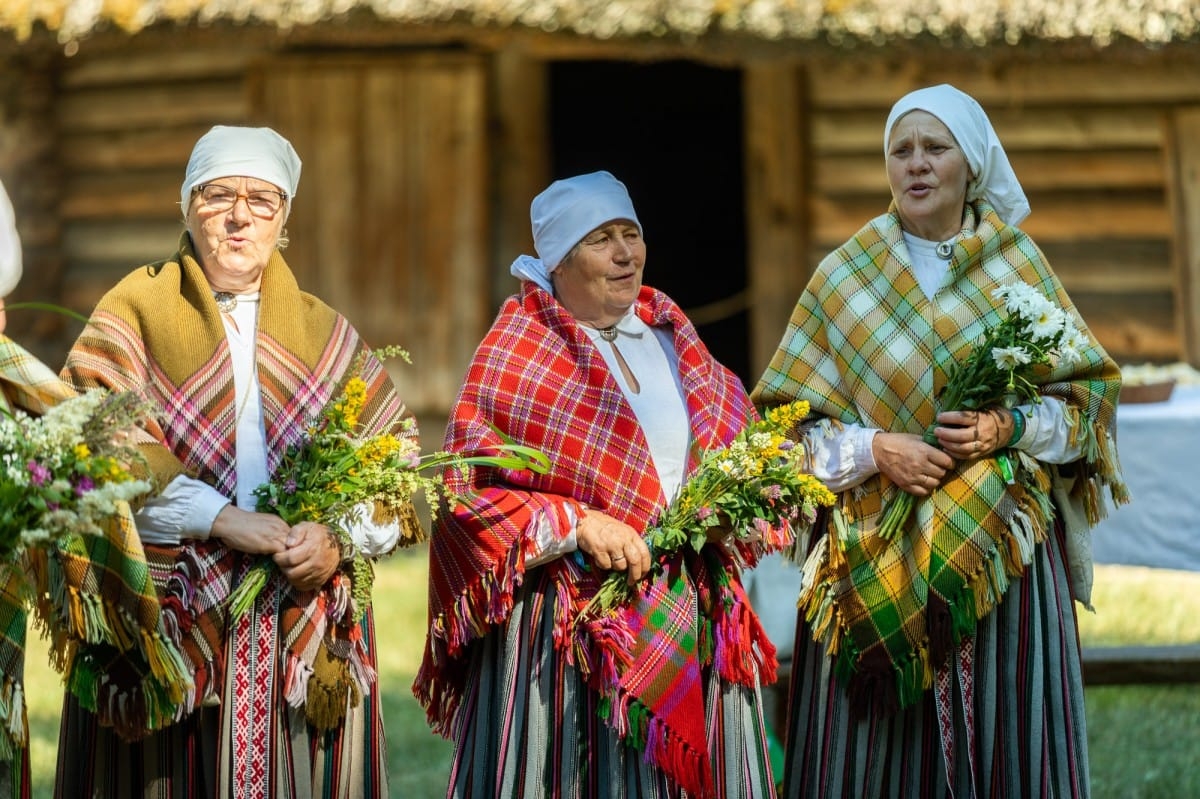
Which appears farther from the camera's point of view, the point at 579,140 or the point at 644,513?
the point at 579,140

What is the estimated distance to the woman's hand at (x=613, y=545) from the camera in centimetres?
384

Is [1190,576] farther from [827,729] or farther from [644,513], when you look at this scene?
[644,513]

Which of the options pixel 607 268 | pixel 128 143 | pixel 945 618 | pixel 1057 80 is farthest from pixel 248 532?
pixel 128 143

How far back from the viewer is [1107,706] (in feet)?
22.3

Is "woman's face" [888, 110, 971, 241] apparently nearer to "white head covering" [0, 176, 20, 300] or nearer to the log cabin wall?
"white head covering" [0, 176, 20, 300]

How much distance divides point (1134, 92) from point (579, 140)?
5974 mm

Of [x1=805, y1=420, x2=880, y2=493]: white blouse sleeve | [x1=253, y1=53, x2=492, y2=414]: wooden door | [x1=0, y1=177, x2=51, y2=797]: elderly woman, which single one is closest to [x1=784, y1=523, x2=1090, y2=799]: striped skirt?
[x1=805, y1=420, x2=880, y2=493]: white blouse sleeve

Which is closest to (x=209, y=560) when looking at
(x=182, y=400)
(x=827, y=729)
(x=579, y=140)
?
(x=182, y=400)

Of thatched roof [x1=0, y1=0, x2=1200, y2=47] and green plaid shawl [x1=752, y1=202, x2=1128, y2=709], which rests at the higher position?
thatched roof [x1=0, y1=0, x2=1200, y2=47]

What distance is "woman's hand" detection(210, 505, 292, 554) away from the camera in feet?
12.1

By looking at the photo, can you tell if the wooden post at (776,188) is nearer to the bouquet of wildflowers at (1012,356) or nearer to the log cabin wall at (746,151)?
the log cabin wall at (746,151)

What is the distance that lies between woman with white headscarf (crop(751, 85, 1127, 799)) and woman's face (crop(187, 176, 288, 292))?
1397 millimetres

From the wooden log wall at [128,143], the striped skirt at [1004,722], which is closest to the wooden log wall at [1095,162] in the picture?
the wooden log wall at [128,143]

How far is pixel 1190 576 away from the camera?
29.3 feet
